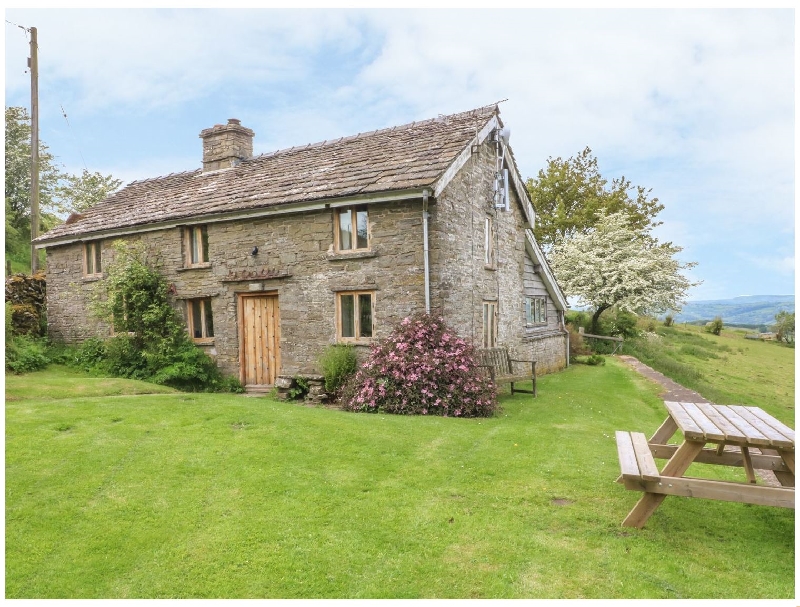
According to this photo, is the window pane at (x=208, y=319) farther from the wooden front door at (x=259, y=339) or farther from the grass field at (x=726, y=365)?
the grass field at (x=726, y=365)

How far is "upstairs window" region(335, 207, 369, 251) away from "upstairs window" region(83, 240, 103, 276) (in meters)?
10.6

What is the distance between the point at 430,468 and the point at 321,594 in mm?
3431

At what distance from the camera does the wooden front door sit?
53.7ft

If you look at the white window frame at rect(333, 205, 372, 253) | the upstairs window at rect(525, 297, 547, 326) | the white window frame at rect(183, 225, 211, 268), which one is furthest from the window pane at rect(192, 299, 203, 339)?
the upstairs window at rect(525, 297, 547, 326)

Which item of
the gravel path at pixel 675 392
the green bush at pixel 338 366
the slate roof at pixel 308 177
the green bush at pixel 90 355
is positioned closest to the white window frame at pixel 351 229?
the slate roof at pixel 308 177

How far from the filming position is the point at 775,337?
1636 inches

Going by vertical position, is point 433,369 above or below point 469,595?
above

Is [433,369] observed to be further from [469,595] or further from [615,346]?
[615,346]

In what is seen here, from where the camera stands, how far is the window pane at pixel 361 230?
1483cm

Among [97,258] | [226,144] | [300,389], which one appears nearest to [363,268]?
[300,389]

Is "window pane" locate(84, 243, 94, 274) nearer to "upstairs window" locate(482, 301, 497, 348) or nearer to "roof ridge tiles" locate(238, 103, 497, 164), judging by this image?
"roof ridge tiles" locate(238, 103, 497, 164)

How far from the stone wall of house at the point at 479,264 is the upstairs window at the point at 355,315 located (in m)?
1.90
